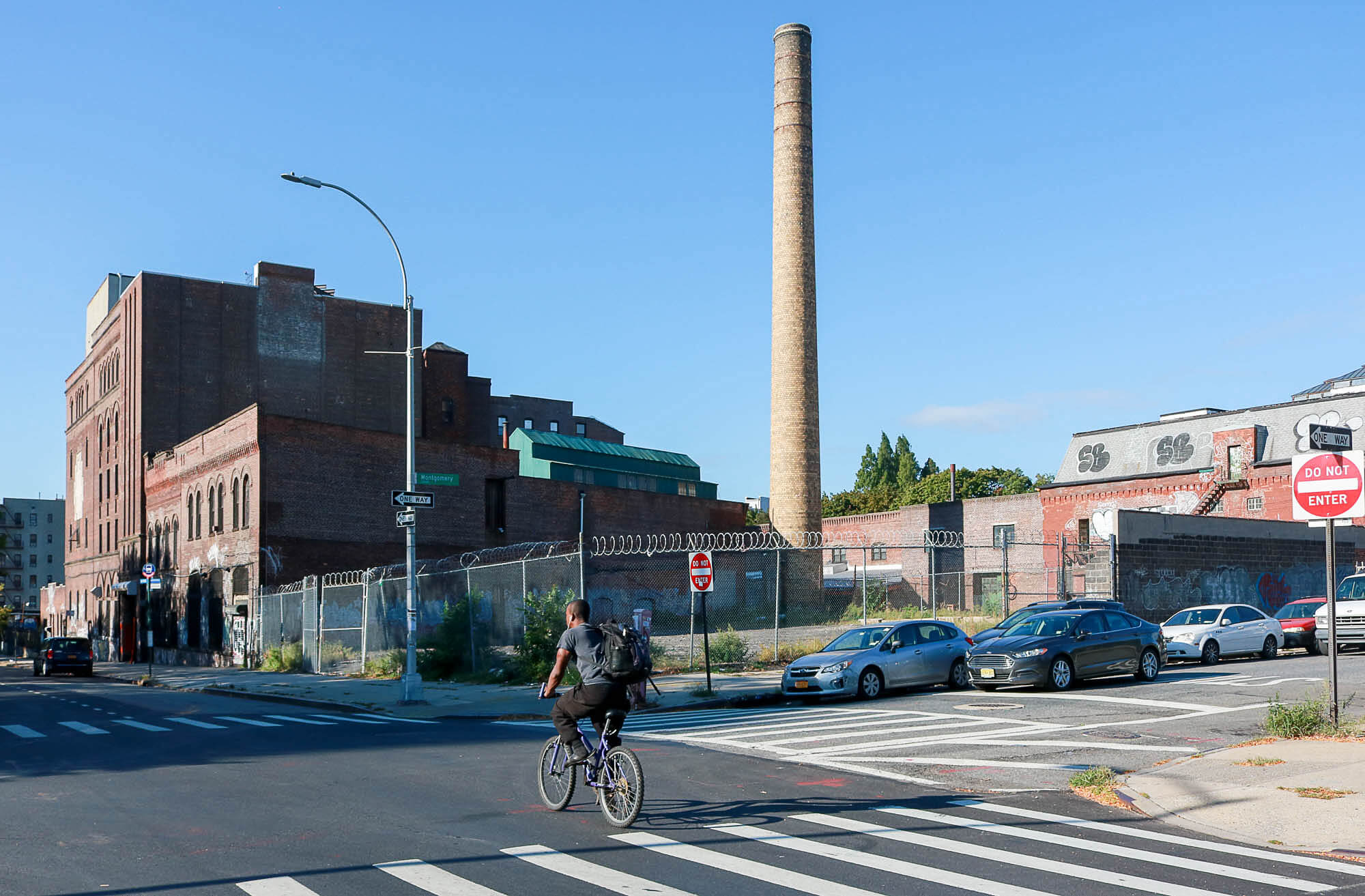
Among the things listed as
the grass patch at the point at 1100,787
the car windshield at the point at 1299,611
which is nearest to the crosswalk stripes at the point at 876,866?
the grass patch at the point at 1100,787

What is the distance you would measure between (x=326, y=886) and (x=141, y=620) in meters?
62.5

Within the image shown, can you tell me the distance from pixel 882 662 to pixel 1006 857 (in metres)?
13.1

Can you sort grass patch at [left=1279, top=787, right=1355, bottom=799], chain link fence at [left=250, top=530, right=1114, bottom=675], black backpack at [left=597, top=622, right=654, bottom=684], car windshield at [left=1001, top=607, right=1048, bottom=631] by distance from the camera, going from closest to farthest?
1. black backpack at [left=597, top=622, right=654, bottom=684]
2. grass patch at [left=1279, top=787, right=1355, bottom=799]
3. car windshield at [left=1001, top=607, right=1048, bottom=631]
4. chain link fence at [left=250, top=530, right=1114, bottom=675]

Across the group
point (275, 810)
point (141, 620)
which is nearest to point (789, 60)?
point (141, 620)

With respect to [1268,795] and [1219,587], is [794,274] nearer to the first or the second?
[1219,587]

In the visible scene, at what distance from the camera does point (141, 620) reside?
64.2 meters

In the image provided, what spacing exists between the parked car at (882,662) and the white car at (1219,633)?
6882mm

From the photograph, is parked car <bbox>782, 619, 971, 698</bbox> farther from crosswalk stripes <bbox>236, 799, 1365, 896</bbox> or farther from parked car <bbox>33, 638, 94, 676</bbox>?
parked car <bbox>33, 638, 94, 676</bbox>

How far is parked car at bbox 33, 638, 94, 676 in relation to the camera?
46281mm

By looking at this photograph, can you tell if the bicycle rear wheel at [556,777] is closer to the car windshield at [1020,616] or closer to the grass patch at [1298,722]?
the grass patch at [1298,722]

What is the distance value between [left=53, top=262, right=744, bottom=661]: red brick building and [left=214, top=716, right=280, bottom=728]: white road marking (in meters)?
26.4

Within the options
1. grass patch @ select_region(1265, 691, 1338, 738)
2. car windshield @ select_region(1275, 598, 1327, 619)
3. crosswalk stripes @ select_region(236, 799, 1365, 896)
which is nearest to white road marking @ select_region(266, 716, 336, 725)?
crosswalk stripes @ select_region(236, 799, 1365, 896)

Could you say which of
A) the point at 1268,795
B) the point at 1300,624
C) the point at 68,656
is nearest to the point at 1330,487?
the point at 1268,795

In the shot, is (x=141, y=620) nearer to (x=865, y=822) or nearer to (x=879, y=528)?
(x=879, y=528)
